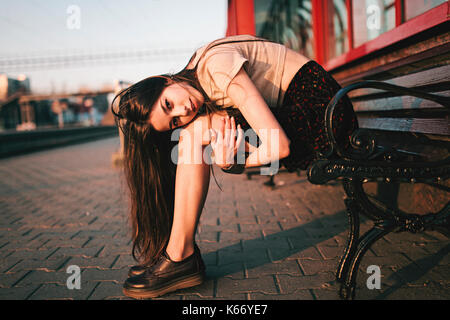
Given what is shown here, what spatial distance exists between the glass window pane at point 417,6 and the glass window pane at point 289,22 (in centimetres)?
327

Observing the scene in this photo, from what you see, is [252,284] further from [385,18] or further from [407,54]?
[385,18]

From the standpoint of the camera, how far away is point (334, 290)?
1501 mm

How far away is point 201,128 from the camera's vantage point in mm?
1465

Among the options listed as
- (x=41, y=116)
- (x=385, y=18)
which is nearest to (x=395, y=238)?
(x=385, y=18)

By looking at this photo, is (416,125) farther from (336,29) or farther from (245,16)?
(245,16)

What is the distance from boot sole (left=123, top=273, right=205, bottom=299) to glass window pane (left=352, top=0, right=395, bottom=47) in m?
2.44

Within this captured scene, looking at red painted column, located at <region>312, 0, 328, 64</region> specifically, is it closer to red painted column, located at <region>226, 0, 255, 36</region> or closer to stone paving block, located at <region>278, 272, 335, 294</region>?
red painted column, located at <region>226, 0, 255, 36</region>

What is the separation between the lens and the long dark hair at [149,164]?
149cm

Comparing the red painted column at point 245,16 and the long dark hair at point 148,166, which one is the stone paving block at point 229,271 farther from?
the red painted column at point 245,16

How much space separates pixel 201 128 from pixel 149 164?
36 centimetres

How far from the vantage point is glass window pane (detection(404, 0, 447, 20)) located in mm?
2152

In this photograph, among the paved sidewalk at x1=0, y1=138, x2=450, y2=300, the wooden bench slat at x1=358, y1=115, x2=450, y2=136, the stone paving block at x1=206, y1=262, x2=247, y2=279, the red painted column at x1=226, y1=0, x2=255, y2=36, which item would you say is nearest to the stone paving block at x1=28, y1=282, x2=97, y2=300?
the paved sidewalk at x1=0, y1=138, x2=450, y2=300

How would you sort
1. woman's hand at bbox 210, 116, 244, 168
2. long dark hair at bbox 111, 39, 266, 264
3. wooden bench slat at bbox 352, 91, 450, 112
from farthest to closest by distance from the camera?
1. wooden bench slat at bbox 352, 91, 450, 112
2. long dark hair at bbox 111, 39, 266, 264
3. woman's hand at bbox 210, 116, 244, 168

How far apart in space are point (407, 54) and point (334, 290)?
1759 mm
